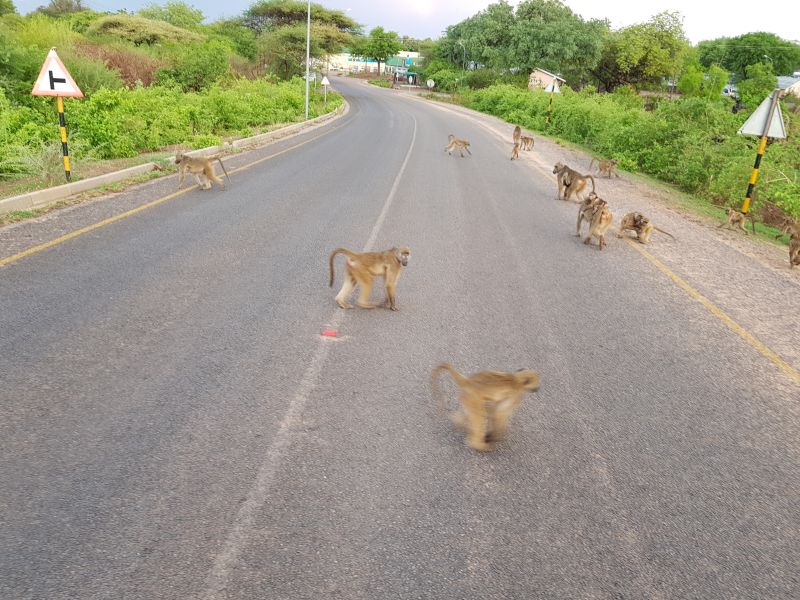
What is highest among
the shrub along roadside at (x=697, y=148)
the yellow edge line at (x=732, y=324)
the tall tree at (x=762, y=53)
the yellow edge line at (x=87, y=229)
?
the tall tree at (x=762, y=53)

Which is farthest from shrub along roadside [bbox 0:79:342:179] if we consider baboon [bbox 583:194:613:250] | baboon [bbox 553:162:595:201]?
baboon [bbox 553:162:595:201]

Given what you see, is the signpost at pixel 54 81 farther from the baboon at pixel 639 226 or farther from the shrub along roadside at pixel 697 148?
the shrub along roadside at pixel 697 148

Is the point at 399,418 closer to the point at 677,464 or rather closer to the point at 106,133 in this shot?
the point at 677,464

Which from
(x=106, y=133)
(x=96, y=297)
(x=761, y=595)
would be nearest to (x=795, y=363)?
(x=761, y=595)

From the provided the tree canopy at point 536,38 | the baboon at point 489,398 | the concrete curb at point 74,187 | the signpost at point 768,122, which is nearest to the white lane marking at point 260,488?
the baboon at point 489,398

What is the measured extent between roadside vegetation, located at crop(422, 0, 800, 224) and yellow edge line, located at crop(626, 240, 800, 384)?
22.9ft

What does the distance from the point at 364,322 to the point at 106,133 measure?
43.2 ft

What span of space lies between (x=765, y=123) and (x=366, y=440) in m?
12.6

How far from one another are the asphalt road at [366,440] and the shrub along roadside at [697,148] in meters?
9.47

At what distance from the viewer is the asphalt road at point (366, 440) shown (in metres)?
3.27

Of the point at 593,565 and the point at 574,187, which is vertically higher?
the point at 574,187

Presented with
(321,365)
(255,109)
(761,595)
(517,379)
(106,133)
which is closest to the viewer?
(761,595)

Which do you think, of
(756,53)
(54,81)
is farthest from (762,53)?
(54,81)

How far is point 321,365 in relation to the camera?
18.1ft
